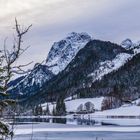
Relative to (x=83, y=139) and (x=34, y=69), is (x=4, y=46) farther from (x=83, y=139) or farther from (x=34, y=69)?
(x=83, y=139)

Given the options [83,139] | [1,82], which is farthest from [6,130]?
[83,139]

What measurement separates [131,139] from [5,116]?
45011 mm

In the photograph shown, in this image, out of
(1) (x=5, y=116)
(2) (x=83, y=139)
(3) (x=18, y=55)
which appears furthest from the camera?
(2) (x=83, y=139)

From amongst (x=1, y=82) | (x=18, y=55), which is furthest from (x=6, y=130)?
(x=18, y=55)

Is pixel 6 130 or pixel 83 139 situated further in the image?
pixel 83 139

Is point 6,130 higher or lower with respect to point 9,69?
lower

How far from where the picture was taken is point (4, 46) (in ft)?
30.7

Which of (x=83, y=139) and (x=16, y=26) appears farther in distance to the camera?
(x=83, y=139)

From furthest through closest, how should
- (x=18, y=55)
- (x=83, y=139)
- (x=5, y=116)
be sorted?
(x=83, y=139) < (x=5, y=116) < (x=18, y=55)

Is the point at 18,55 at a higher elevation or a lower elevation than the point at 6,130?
higher

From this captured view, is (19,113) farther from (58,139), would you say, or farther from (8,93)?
(58,139)

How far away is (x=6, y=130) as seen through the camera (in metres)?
9.01

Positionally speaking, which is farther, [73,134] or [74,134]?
[74,134]

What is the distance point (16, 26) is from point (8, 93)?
1.31 metres
